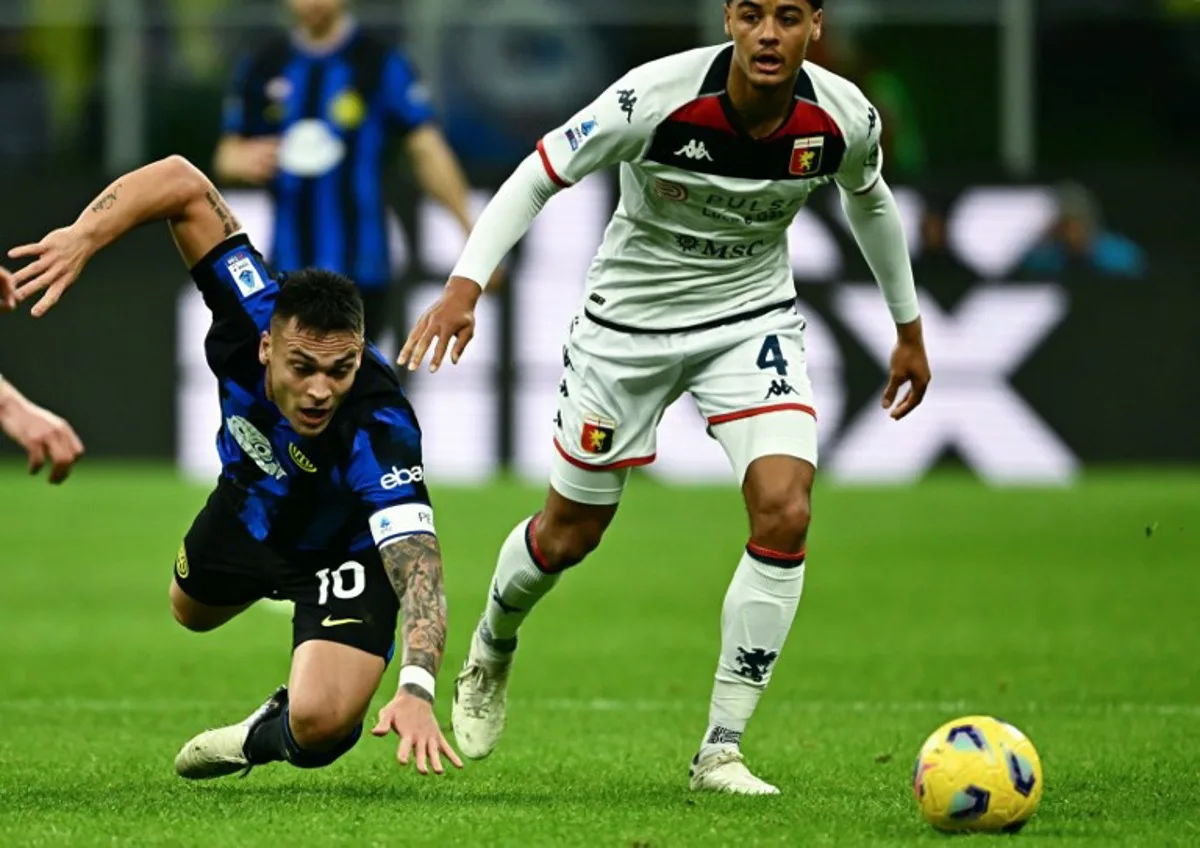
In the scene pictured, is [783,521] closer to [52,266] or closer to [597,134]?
[597,134]

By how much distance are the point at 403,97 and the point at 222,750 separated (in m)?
4.83

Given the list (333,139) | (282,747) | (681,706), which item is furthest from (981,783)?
(333,139)

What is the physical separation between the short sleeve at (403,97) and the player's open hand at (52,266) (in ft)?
15.7

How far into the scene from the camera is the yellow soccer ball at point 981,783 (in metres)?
5.73

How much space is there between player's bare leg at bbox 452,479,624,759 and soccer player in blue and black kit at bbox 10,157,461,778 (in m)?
0.74

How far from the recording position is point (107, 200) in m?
6.33

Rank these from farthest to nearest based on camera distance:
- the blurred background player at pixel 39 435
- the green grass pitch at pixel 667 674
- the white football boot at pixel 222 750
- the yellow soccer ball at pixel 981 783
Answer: the white football boot at pixel 222 750 → the green grass pitch at pixel 667 674 → the yellow soccer ball at pixel 981 783 → the blurred background player at pixel 39 435

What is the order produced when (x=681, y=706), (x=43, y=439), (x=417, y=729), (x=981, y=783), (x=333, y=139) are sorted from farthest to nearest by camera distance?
(x=333, y=139), (x=681, y=706), (x=981, y=783), (x=417, y=729), (x=43, y=439)

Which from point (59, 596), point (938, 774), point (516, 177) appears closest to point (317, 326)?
point (516, 177)

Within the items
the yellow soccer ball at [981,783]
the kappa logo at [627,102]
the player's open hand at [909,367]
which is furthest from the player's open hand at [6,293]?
the player's open hand at [909,367]

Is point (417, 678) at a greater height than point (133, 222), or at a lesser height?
lesser

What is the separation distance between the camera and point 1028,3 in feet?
59.3

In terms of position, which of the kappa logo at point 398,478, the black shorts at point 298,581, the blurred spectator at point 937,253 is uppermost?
the kappa logo at point 398,478

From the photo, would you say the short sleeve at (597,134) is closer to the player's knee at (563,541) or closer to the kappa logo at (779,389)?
the kappa logo at (779,389)
